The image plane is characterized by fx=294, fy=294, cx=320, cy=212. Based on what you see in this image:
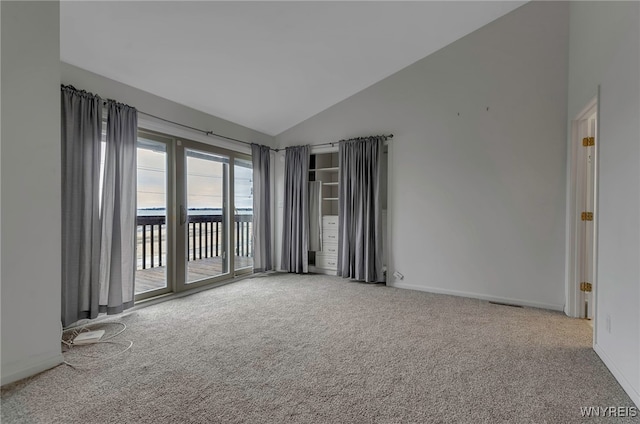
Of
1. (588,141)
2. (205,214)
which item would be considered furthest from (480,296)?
(205,214)

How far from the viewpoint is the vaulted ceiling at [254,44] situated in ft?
8.09

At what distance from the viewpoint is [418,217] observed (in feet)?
13.3

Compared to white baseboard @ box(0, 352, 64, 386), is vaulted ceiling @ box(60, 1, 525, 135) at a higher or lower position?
higher

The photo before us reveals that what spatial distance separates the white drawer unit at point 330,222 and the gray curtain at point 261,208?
0.95 meters

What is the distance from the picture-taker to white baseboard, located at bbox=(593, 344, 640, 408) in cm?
164

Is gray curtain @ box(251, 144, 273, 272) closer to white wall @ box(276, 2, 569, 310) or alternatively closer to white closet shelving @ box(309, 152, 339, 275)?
white closet shelving @ box(309, 152, 339, 275)

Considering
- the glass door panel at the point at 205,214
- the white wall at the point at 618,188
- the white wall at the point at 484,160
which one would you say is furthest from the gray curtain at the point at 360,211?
the white wall at the point at 618,188

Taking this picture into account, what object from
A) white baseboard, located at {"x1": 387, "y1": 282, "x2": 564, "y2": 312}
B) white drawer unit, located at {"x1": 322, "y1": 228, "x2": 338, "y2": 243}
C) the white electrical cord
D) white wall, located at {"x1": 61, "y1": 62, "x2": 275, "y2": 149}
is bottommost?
the white electrical cord

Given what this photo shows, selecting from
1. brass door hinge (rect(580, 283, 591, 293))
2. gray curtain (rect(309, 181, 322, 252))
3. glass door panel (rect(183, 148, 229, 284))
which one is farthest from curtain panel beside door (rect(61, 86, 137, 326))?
brass door hinge (rect(580, 283, 591, 293))

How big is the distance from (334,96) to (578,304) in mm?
3977

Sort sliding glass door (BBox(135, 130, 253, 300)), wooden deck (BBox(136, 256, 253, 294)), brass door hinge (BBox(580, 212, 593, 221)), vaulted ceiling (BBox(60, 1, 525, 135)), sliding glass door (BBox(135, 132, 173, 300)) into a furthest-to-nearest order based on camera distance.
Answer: wooden deck (BBox(136, 256, 253, 294))
sliding glass door (BBox(135, 130, 253, 300))
sliding glass door (BBox(135, 132, 173, 300))
brass door hinge (BBox(580, 212, 593, 221))
vaulted ceiling (BBox(60, 1, 525, 135))

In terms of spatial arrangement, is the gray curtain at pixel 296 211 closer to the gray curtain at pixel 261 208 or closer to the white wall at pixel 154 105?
the gray curtain at pixel 261 208

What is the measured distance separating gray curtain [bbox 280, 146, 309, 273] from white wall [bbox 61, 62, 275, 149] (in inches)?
28.4

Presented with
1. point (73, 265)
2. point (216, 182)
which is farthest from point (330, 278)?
point (73, 265)
